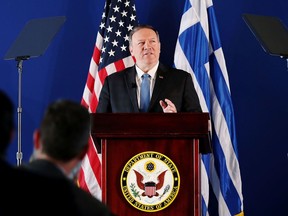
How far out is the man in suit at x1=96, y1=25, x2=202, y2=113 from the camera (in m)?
4.45

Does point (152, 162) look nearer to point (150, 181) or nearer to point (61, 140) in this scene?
point (150, 181)

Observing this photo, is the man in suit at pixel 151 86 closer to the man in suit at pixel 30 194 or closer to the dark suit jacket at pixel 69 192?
the dark suit jacket at pixel 69 192

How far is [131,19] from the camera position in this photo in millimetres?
6344

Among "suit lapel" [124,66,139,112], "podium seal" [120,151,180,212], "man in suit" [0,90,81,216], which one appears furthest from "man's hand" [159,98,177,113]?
"man in suit" [0,90,81,216]

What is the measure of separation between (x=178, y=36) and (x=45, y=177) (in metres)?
4.66

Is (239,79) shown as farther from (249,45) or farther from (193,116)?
(193,116)

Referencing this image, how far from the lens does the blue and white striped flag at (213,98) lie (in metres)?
6.09

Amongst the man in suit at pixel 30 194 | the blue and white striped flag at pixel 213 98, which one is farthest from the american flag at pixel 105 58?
the man in suit at pixel 30 194

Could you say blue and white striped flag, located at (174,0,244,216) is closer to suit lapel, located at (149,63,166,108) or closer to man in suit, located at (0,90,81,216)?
suit lapel, located at (149,63,166,108)

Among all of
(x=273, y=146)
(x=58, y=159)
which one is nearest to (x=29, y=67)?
(x=273, y=146)

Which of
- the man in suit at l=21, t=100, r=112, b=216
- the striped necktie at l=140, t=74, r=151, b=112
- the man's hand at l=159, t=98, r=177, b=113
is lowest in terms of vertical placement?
the man in suit at l=21, t=100, r=112, b=216

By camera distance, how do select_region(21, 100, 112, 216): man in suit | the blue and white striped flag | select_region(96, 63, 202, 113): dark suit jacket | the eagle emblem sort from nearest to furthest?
select_region(21, 100, 112, 216): man in suit → the eagle emblem → select_region(96, 63, 202, 113): dark suit jacket → the blue and white striped flag

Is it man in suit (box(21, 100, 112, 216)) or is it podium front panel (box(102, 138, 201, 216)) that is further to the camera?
podium front panel (box(102, 138, 201, 216))

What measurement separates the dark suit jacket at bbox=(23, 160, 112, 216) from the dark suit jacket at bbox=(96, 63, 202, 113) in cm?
252
